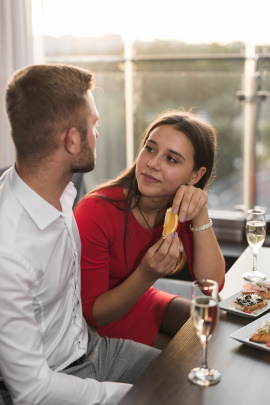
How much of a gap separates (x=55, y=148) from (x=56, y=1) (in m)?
2.72

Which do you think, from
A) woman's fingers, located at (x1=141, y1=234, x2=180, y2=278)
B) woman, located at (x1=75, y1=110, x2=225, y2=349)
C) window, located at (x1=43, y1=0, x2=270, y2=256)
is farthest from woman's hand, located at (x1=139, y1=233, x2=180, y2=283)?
window, located at (x1=43, y1=0, x2=270, y2=256)

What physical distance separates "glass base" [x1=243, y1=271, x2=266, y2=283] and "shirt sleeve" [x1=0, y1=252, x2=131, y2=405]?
784 mm

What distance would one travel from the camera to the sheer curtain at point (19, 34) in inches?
144

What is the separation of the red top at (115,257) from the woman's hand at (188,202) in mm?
208

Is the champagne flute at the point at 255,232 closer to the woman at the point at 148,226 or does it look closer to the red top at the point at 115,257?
the woman at the point at 148,226

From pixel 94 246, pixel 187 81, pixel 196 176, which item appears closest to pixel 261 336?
pixel 94 246

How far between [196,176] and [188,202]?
0.74 ft

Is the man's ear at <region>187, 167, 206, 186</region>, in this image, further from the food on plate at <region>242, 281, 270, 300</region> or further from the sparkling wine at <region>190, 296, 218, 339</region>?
the sparkling wine at <region>190, 296, 218, 339</region>

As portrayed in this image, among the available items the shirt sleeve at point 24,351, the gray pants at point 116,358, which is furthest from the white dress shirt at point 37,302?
the gray pants at point 116,358

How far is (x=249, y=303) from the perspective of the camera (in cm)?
166

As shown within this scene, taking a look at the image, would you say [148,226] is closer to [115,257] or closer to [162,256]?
[115,257]

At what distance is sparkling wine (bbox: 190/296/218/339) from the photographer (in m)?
1.26

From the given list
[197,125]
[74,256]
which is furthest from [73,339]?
[197,125]

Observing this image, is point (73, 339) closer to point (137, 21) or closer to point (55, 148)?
point (55, 148)
